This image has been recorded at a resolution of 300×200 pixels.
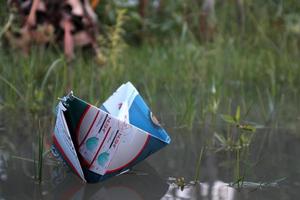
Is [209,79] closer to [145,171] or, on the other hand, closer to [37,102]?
[37,102]

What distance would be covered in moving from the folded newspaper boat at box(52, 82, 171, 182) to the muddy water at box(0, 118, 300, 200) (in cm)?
5

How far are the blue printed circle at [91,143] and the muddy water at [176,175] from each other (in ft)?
0.33

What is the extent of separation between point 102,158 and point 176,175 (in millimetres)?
250

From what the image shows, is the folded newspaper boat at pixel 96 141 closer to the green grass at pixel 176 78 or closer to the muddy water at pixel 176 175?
the muddy water at pixel 176 175

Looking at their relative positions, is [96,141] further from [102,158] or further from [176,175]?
[176,175]

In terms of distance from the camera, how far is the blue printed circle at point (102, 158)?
160cm

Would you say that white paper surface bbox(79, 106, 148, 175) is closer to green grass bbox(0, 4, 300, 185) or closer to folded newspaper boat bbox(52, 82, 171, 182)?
folded newspaper boat bbox(52, 82, 171, 182)

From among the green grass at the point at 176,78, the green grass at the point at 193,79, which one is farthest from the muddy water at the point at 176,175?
the green grass at the point at 176,78

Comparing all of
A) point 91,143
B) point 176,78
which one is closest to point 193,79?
point 176,78

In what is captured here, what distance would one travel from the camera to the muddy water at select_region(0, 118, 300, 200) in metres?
1.58

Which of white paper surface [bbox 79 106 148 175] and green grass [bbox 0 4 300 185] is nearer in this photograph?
white paper surface [bbox 79 106 148 175]

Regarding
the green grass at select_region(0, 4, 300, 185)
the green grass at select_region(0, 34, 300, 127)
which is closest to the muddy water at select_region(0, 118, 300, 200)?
the green grass at select_region(0, 4, 300, 185)

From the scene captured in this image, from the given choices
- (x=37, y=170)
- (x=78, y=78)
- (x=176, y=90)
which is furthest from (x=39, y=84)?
(x=37, y=170)

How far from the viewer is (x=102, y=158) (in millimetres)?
1606
